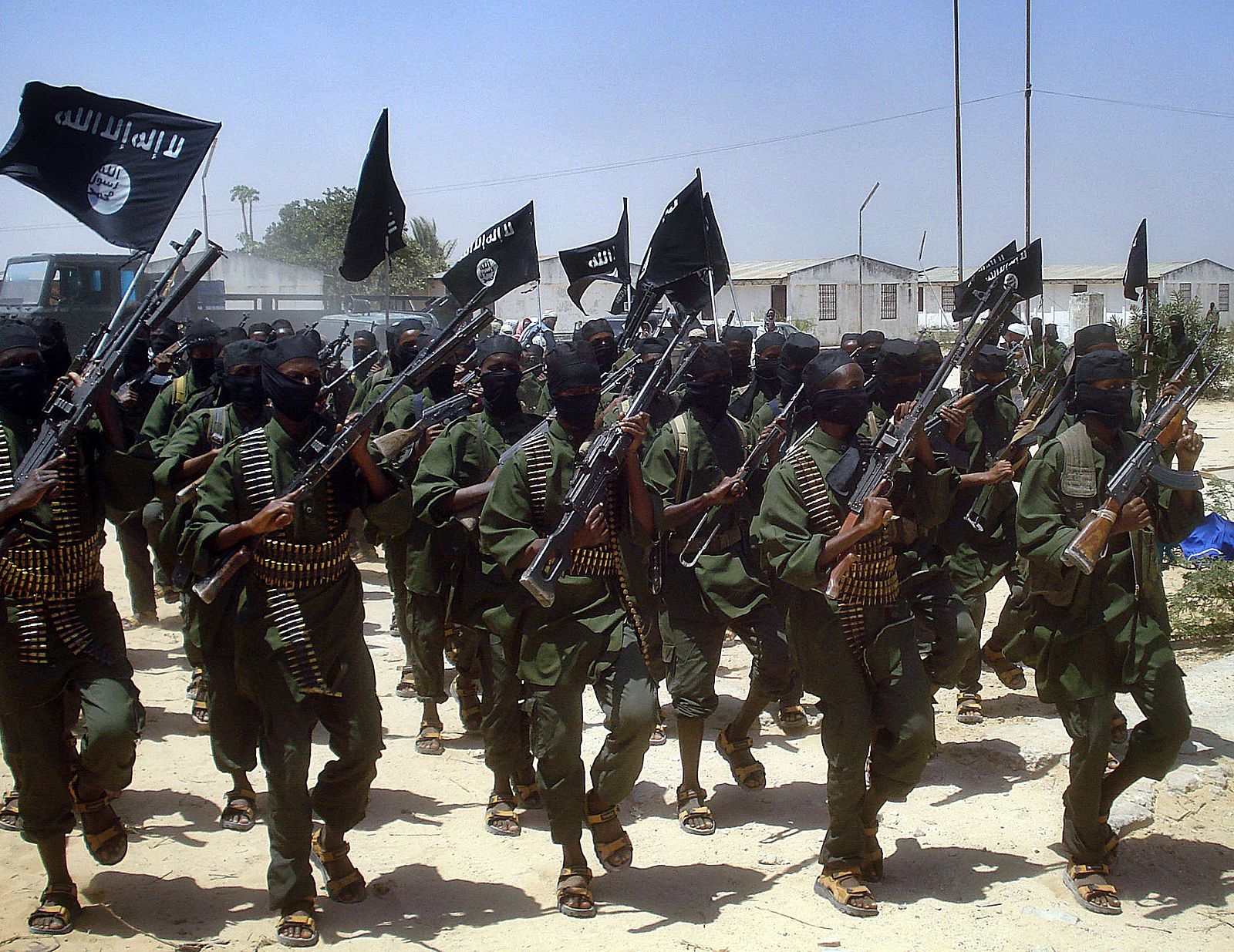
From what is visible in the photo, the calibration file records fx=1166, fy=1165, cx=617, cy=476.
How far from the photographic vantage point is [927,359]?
22.0ft

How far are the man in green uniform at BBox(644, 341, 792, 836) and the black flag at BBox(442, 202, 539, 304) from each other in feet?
9.80

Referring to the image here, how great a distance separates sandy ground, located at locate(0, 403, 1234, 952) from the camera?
15.3 ft

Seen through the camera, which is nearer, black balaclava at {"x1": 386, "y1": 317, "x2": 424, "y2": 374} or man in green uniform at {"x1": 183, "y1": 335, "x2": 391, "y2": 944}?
man in green uniform at {"x1": 183, "y1": 335, "x2": 391, "y2": 944}

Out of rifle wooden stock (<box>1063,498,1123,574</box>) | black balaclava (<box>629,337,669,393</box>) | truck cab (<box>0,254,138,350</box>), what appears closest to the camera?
rifle wooden stock (<box>1063,498,1123,574</box>)

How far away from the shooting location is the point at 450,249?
5334 centimetres

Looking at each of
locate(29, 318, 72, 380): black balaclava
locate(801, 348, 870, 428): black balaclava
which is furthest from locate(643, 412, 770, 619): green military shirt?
locate(29, 318, 72, 380): black balaclava

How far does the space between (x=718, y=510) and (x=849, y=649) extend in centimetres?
141

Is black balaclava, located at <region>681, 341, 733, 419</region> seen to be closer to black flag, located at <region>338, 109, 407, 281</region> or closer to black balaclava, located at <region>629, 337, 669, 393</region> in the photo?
black balaclava, located at <region>629, 337, 669, 393</region>

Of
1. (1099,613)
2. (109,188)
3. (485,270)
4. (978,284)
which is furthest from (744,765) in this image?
(978,284)

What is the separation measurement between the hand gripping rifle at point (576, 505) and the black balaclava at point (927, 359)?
70.7 inches

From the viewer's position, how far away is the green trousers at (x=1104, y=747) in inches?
185

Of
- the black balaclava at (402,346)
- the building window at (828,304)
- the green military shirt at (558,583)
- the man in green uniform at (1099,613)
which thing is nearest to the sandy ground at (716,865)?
the man in green uniform at (1099,613)

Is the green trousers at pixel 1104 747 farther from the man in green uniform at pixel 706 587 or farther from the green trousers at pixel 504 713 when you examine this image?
the green trousers at pixel 504 713

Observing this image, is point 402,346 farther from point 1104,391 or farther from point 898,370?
point 1104,391
